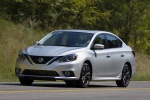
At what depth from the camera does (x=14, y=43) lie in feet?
91.5

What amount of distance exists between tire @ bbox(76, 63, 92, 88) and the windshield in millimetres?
715

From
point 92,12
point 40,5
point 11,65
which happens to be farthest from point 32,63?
point 92,12

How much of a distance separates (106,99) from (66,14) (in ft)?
60.5

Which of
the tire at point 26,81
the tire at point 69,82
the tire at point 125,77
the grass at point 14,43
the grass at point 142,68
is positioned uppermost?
the tire at point 26,81

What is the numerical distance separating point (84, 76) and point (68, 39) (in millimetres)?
1310

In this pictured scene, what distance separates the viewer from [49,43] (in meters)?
17.5

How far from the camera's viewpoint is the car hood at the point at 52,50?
1622cm

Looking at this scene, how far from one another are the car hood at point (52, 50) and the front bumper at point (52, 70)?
261 millimetres

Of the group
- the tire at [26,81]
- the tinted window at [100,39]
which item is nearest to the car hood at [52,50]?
the tire at [26,81]

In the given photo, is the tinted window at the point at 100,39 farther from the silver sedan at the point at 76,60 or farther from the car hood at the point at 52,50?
the car hood at the point at 52,50

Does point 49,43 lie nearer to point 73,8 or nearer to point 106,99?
point 106,99

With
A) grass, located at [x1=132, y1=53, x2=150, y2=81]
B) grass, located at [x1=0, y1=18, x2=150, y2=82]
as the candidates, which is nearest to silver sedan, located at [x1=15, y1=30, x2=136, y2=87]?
grass, located at [x1=0, y1=18, x2=150, y2=82]

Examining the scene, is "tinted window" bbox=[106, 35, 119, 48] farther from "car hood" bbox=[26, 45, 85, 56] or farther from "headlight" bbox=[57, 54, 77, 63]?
"headlight" bbox=[57, 54, 77, 63]

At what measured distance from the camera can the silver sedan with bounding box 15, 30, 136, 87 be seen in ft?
53.2
